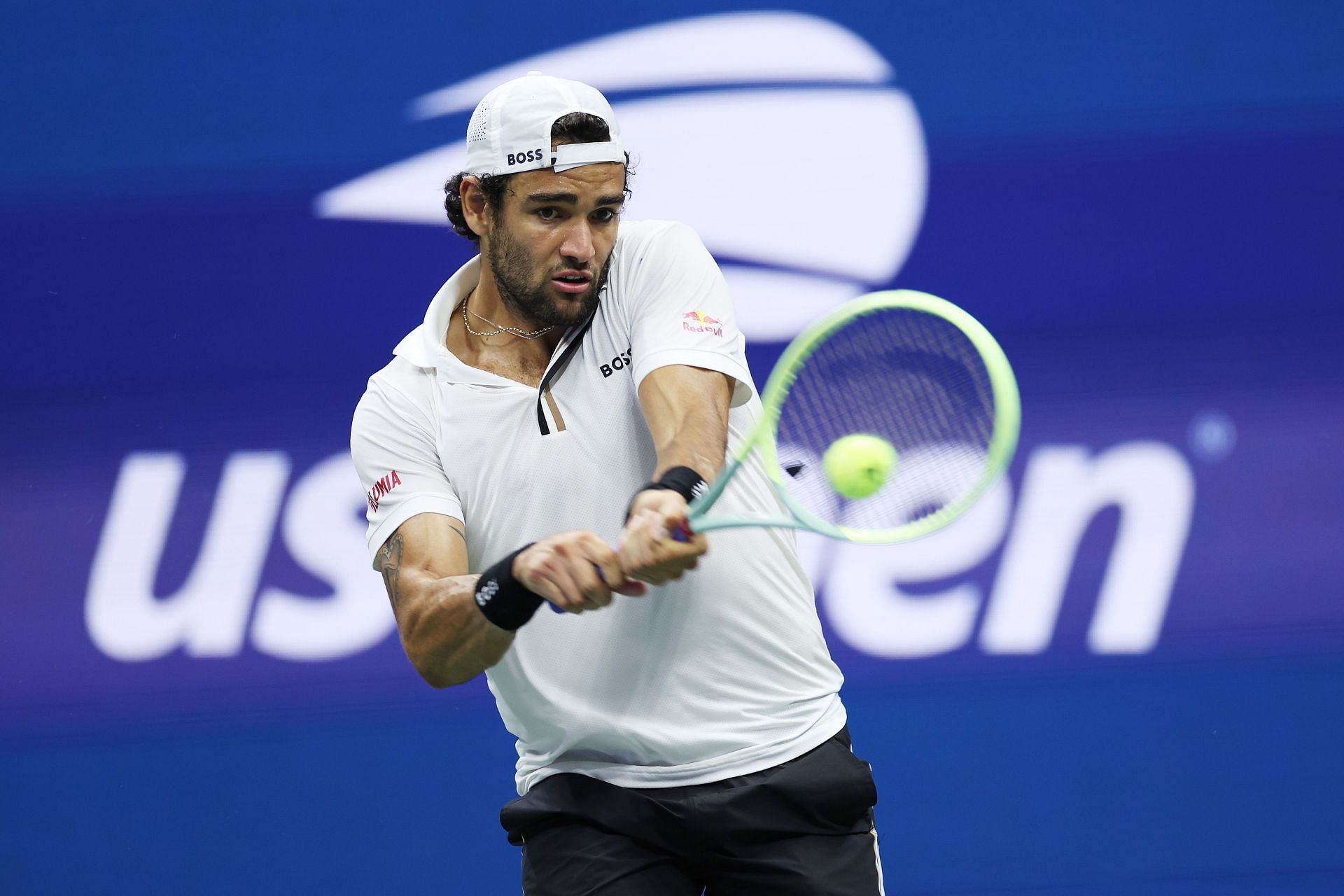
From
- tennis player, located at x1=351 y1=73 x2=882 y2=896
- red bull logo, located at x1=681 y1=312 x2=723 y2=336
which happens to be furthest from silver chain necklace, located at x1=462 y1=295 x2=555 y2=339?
red bull logo, located at x1=681 y1=312 x2=723 y2=336

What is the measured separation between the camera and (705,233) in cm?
400

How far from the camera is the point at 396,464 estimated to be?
2.44 m

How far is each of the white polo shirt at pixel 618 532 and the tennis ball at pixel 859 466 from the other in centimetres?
29

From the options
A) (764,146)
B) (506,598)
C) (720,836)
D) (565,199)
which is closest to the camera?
(506,598)

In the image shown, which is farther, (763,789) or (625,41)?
(625,41)

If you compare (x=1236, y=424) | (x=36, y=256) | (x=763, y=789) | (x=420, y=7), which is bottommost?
(x=763, y=789)

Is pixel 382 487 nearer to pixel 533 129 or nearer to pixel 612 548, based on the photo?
pixel 612 548

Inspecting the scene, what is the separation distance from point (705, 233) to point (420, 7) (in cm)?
105

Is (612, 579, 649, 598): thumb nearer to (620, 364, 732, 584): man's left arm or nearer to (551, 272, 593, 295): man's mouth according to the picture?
(620, 364, 732, 584): man's left arm

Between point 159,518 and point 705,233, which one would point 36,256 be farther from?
point 705,233

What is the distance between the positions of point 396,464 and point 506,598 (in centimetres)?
48

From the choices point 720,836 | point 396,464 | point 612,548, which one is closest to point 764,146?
point 396,464

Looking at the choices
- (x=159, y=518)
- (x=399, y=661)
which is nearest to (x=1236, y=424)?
Result: (x=399, y=661)

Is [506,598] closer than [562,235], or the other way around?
[506,598]
